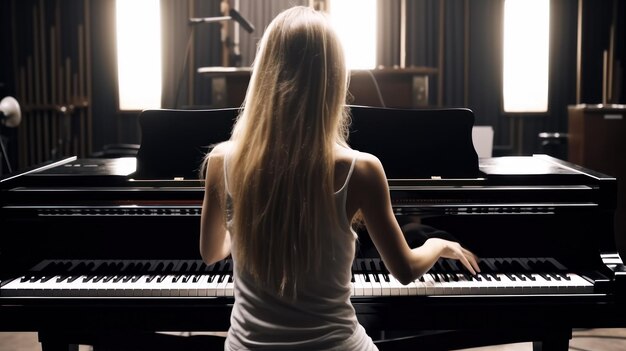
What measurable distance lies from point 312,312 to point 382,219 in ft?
0.81

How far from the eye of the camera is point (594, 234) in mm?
1904

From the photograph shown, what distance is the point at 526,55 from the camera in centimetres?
696

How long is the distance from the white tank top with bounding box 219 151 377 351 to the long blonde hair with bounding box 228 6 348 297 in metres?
0.03

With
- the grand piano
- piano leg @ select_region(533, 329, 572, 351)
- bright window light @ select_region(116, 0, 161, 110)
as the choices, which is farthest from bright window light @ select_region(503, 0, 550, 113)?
the grand piano

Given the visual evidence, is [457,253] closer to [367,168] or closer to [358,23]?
[367,168]

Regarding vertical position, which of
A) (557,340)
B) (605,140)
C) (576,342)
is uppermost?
(605,140)

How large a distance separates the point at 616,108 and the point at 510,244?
3.46 metres

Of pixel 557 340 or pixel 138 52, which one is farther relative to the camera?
pixel 138 52

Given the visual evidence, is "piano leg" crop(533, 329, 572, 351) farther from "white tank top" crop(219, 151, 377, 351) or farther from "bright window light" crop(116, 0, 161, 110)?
"bright window light" crop(116, 0, 161, 110)

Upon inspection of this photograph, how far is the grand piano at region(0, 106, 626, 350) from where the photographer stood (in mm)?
1793

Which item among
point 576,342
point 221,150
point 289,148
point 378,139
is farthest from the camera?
point 576,342

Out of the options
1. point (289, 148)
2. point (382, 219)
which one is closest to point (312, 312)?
point (382, 219)

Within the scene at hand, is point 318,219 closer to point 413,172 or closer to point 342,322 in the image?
point 342,322

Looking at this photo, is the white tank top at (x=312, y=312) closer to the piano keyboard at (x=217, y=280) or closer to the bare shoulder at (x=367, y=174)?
the bare shoulder at (x=367, y=174)
